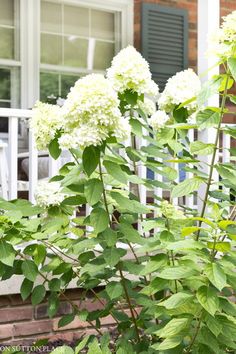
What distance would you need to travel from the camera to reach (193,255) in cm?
223

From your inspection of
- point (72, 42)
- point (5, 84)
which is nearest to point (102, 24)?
point (72, 42)

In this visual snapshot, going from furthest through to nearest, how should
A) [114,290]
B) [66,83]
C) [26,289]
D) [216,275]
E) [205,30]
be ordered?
[66,83], [205,30], [26,289], [114,290], [216,275]

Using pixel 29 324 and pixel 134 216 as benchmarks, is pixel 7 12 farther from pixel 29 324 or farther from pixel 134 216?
pixel 134 216

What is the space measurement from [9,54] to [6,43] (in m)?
0.13

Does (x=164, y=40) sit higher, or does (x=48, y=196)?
(x=164, y=40)

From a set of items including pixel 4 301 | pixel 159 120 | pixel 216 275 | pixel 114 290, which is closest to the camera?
pixel 216 275

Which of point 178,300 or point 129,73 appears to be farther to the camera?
point 129,73

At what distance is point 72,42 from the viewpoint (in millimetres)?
7613

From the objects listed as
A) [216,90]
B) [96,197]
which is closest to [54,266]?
[96,197]

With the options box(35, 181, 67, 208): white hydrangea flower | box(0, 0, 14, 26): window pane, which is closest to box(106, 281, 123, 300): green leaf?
box(35, 181, 67, 208): white hydrangea flower

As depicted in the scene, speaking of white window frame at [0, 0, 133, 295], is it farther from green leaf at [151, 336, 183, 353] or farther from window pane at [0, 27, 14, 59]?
green leaf at [151, 336, 183, 353]

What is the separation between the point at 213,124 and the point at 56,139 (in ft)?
1.92

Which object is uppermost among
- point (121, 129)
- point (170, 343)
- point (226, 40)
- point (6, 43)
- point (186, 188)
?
point (6, 43)

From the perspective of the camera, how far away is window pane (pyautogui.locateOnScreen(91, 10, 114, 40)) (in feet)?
25.2
